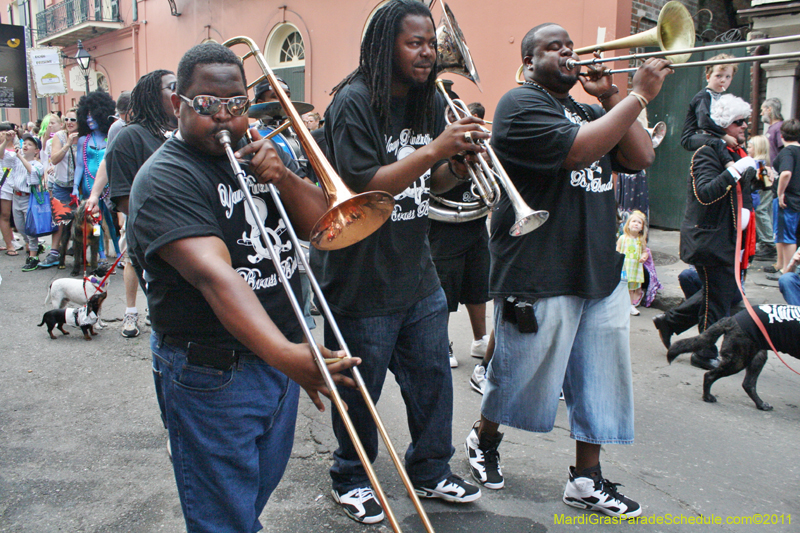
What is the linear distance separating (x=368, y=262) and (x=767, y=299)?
5404 mm

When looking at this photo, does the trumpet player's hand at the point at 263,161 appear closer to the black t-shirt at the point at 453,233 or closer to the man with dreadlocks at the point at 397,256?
the man with dreadlocks at the point at 397,256

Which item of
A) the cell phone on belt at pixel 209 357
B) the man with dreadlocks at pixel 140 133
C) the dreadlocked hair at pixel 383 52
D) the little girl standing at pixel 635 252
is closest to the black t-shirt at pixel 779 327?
the little girl standing at pixel 635 252

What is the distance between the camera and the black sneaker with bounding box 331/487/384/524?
268cm

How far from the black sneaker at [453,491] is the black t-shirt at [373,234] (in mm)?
841

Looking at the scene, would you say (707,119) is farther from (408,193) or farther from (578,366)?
(408,193)

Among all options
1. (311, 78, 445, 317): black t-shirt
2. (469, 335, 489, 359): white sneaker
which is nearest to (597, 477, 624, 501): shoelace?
(311, 78, 445, 317): black t-shirt

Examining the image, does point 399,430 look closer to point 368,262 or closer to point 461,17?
point 368,262

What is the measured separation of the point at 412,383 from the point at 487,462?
0.63 meters

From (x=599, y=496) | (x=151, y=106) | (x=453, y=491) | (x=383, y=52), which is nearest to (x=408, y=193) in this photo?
(x=383, y=52)

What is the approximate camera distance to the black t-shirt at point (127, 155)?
3607mm

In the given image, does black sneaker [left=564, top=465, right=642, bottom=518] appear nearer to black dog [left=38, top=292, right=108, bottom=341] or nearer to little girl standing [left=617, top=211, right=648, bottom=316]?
little girl standing [left=617, top=211, right=648, bottom=316]

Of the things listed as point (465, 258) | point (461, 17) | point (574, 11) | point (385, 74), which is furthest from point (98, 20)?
point (385, 74)

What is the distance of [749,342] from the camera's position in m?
3.79

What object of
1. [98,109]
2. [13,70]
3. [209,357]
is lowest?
[209,357]
